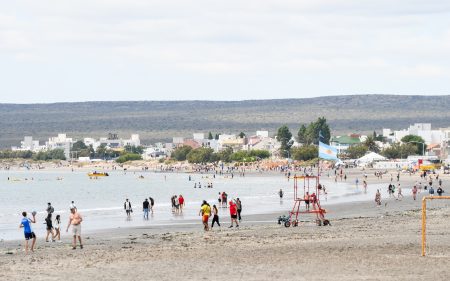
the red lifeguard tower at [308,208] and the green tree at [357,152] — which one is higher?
the green tree at [357,152]

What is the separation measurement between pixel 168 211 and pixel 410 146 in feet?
431

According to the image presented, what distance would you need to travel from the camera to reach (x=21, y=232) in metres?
40.8

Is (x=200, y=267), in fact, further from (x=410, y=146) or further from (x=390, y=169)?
(x=410, y=146)

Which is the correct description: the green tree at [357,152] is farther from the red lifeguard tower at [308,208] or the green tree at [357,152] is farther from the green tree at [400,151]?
the red lifeguard tower at [308,208]

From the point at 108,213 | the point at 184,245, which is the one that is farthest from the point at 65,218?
the point at 184,245

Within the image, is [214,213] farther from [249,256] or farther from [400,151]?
[400,151]

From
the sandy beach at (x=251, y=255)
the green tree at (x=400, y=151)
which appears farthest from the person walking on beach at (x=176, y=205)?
the green tree at (x=400, y=151)

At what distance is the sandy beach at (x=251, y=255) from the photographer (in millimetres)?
22812

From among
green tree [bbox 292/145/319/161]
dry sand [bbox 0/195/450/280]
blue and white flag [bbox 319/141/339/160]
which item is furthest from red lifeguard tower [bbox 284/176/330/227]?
green tree [bbox 292/145/319/161]

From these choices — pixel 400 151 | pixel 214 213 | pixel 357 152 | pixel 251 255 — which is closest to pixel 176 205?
pixel 214 213

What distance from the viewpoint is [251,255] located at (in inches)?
1039

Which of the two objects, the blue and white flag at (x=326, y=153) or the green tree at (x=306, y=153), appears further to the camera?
the green tree at (x=306, y=153)

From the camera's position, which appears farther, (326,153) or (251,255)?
(326,153)

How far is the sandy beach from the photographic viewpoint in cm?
2281
